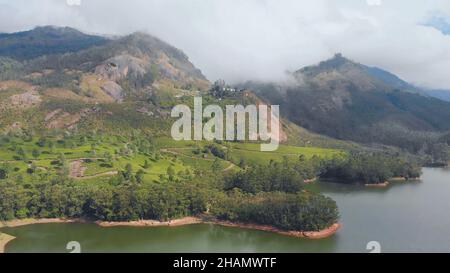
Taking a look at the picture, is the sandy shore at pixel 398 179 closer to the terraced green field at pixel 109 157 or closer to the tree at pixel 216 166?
the terraced green field at pixel 109 157

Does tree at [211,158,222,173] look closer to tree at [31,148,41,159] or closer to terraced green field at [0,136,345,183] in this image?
terraced green field at [0,136,345,183]

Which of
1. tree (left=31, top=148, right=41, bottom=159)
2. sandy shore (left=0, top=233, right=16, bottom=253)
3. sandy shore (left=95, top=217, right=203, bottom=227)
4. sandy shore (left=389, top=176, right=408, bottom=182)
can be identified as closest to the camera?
sandy shore (left=0, top=233, right=16, bottom=253)

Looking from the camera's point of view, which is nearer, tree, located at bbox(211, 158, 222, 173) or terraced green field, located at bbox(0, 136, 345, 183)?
terraced green field, located at bbox(0, 136, 345, 183)

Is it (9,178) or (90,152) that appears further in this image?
(90,152)

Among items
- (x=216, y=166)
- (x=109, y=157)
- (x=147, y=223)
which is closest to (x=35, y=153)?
(x=109, y=157)

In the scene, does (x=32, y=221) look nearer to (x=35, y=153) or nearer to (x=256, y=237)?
(x=35, y=153)

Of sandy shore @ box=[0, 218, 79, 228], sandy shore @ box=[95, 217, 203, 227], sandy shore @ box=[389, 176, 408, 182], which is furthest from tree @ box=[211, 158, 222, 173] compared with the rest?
sandy shore @ box=[389, 176, 408, 182]

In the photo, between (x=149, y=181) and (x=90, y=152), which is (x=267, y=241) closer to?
(x=149, y=181)

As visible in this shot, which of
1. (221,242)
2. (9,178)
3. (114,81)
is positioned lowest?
(221,242)
